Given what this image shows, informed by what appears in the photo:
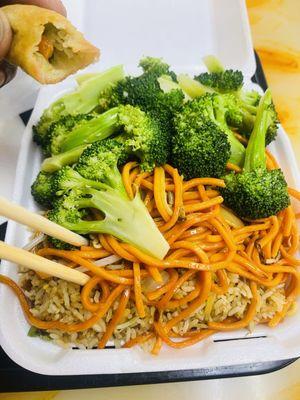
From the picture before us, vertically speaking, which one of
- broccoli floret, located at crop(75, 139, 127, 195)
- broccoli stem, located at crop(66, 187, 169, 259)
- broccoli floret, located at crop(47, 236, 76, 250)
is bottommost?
broccoli floret, located at crop(47, 236, 76, 250)

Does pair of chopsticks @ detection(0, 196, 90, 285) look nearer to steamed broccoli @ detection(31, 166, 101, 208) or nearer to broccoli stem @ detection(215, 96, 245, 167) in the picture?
steamed broccoli @ detection(31, 166, 101, 208)

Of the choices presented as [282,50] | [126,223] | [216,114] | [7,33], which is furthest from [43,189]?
[282,50]

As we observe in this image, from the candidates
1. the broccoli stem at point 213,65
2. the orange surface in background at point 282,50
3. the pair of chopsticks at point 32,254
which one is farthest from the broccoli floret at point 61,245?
the orange surface in background at point 282,50

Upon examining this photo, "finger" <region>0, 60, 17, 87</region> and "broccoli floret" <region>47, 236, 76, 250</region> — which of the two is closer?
"broccoli floret" <region>47, 236, 76, 250</region>

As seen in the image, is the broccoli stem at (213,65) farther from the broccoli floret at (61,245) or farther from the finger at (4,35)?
the broccoli floret at (61,245)

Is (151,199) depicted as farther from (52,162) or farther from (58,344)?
(58,344)

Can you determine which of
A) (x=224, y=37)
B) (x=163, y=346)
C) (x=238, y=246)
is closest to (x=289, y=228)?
(x=238, y=246)

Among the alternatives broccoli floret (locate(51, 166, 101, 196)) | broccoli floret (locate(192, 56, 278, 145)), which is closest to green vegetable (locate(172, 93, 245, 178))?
broccoli floret (locate(192, 56, 278, 145))
